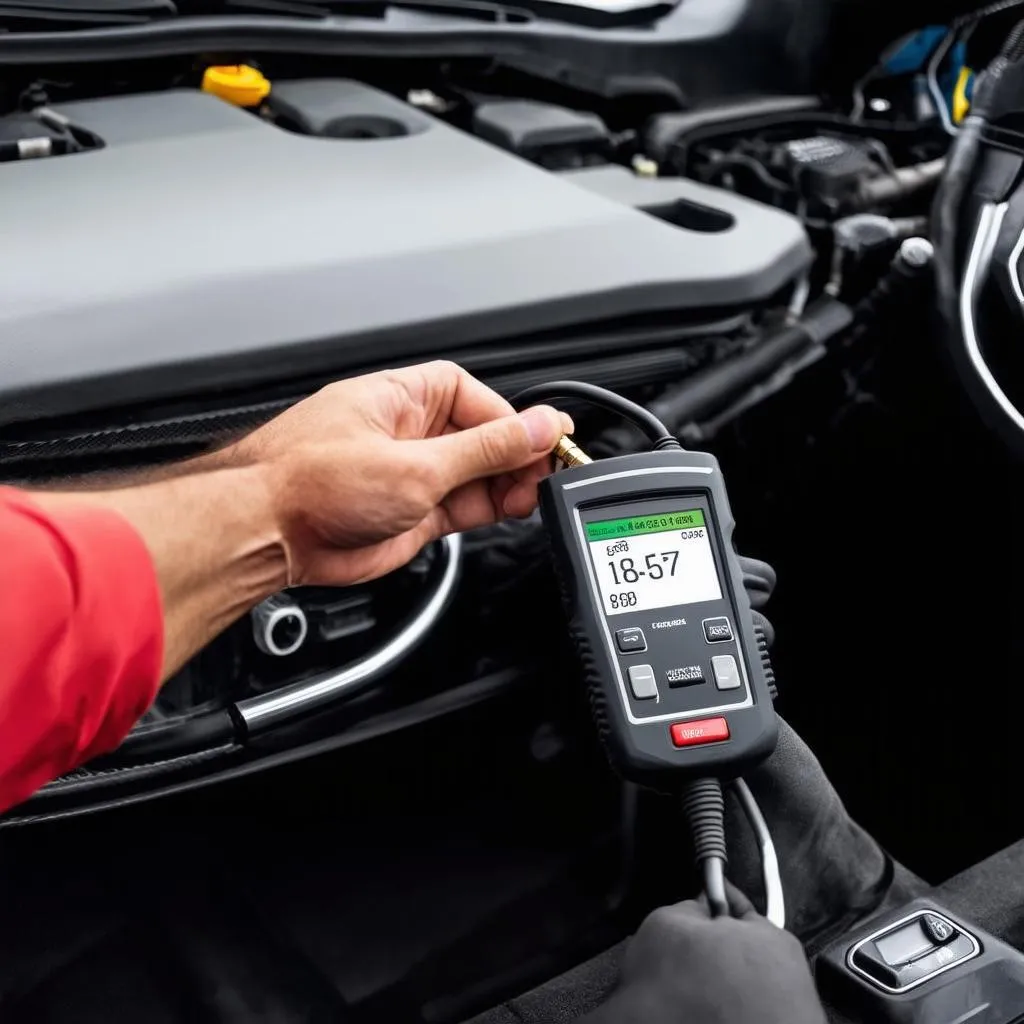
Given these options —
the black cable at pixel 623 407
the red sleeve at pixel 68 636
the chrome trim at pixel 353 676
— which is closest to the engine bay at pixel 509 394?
the chrome trim at pixel 353 676

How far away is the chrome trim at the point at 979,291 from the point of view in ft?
3.56

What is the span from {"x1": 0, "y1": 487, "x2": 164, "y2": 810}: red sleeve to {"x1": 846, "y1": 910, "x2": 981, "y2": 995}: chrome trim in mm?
481

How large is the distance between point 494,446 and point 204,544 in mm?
178

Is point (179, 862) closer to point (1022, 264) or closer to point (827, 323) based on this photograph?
point (827, 323)

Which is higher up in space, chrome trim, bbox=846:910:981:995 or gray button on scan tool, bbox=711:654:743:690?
gray button on scan tool, bbox=711:654:743:690

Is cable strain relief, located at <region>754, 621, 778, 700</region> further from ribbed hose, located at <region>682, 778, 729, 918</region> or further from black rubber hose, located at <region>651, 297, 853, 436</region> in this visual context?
black rubber hose, located at <region>651, 297, 853, 436</region>

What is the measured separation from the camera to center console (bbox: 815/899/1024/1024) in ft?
2.52

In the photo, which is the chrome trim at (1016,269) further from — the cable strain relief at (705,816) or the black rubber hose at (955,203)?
the cable strain relief at (705,816)

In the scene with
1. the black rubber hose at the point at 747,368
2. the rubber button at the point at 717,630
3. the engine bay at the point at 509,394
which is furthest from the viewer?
the black rubber hose at the point at 747,368

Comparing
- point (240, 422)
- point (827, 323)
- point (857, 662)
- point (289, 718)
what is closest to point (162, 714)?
point (289, 718)

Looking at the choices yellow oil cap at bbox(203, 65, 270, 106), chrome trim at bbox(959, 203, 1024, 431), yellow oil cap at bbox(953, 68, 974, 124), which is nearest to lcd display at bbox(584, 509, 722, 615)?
chrome trim at bbox(959, 203, 1024, 431)

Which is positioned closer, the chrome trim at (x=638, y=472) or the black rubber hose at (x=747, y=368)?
the chrome trim at (x=638, y=472)

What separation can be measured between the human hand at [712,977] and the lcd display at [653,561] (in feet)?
0.62

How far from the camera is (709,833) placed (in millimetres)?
661
